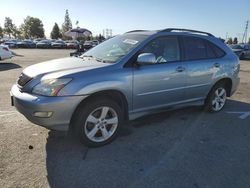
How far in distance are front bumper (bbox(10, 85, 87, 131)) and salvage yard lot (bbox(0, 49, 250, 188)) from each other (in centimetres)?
48

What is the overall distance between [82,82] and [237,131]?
302 centimetres

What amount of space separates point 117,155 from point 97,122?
58 centimetres

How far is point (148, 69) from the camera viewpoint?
4.31m

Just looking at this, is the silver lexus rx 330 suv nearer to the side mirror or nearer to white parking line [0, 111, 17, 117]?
the side mirror

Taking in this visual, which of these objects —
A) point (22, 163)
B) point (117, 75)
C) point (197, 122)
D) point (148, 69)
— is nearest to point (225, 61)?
point (197, 122)

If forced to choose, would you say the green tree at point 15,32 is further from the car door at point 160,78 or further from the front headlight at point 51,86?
the front headlight at point 51,86

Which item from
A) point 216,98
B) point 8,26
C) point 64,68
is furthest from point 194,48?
point 8,26

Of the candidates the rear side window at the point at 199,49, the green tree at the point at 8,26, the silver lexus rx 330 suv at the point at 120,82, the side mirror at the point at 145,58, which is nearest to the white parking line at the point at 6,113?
the silver lexus rx 330 suv at the point at 120,82

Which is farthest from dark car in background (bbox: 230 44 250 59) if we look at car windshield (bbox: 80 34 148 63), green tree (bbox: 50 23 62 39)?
green tree (bbox: 50 23 62 39)

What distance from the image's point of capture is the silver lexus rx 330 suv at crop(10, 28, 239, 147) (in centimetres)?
356

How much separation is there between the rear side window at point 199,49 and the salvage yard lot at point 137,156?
132 cm

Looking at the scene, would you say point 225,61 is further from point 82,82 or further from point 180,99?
point 82,82

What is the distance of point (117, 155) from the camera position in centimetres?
375

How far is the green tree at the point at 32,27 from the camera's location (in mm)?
100062
